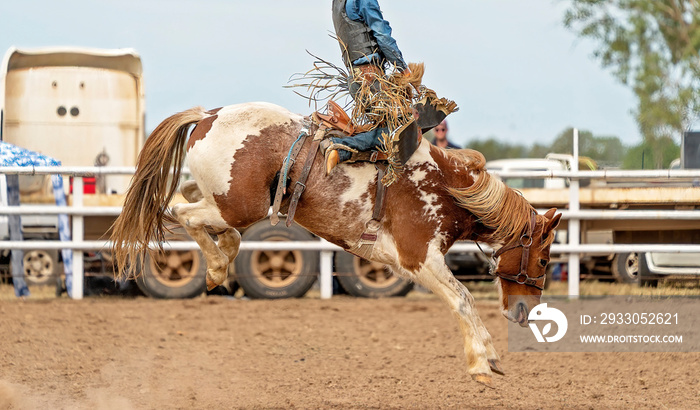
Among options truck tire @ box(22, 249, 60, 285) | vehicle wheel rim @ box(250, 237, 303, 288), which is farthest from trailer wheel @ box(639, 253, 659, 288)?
truck tire @ box(22, 249, 60, 285)

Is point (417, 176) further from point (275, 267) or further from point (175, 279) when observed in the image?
point (175, 279)

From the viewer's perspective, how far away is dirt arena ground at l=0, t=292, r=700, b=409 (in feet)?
18.2

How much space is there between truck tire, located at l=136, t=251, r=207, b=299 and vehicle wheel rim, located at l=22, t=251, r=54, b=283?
1272 mm

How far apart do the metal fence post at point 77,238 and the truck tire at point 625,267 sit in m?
6.38

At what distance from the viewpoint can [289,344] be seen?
7320 millimetres

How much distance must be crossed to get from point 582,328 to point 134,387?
4486 mm

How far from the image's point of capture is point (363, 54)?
507cm

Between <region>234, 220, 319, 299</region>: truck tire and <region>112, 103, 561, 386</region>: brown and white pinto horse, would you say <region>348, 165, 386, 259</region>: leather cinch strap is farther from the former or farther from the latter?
<region>234, 220, 319, 299</region>: truck tire

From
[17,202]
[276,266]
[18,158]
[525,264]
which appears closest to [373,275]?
[276,266]

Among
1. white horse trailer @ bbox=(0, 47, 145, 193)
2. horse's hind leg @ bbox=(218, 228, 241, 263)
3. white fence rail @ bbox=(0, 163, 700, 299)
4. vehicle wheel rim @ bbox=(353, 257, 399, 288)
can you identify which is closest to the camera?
horse's hind leg @ bbox=(218, 228, 241, 263)

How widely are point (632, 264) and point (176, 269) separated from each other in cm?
557

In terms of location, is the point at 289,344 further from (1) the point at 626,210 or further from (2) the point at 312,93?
(1) the point at 626,210

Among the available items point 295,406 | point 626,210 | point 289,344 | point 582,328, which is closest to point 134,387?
point 295,406

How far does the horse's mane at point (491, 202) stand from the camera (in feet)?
16.9
